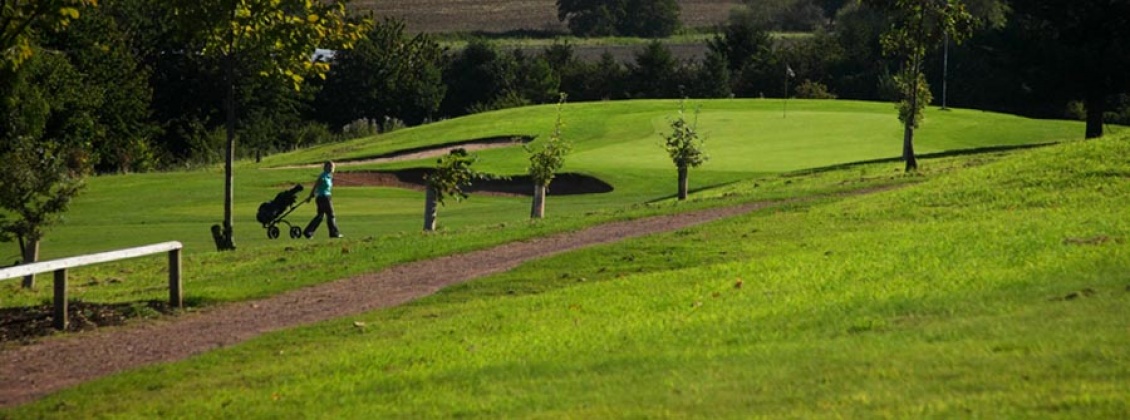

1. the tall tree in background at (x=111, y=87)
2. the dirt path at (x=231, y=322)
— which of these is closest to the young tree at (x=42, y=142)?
the tall tree in background at (x=111, y=87)

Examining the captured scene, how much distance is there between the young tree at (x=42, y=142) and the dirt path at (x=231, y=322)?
19.9 ft

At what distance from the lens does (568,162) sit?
5112cm

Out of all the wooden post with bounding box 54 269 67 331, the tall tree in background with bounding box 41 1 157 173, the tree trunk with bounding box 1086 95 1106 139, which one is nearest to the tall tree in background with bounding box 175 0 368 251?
the wooden post with bounding box 54 269 67 331

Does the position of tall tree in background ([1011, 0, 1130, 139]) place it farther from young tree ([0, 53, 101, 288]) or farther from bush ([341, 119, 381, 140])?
bush ([341, 119, 381, 140])

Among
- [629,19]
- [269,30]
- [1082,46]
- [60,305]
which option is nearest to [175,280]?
[60,305]

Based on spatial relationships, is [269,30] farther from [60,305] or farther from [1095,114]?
[1095,114]

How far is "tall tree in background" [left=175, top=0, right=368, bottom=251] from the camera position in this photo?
85.5 feet

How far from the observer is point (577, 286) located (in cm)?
1938

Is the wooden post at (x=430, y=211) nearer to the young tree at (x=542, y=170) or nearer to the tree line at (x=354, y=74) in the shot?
the young tree at (x=542, y=170)

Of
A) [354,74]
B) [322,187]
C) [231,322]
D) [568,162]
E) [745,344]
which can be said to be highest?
[354,74]

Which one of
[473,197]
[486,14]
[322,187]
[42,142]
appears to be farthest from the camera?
[486,14]

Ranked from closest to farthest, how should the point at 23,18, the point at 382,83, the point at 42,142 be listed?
1. the point at 23,18
2. the point at 42,142
3. the point at 382,83

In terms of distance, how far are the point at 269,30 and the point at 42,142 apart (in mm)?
18328

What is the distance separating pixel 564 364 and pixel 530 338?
1.70m
